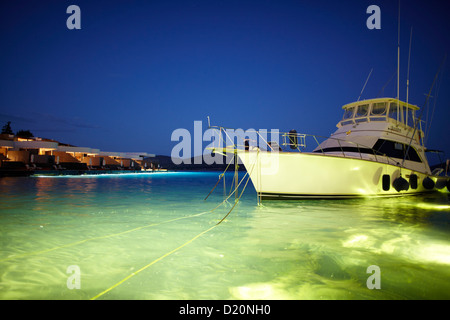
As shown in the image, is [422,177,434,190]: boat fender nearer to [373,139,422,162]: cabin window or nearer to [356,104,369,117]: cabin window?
[373,139,422,162]: cabin window

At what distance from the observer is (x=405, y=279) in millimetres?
3559

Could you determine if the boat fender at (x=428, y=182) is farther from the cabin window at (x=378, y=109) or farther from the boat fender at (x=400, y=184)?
the cabin window at (x=378, y=109)

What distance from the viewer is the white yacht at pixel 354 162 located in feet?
36.3

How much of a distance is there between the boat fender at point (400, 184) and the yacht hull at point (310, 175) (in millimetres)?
66

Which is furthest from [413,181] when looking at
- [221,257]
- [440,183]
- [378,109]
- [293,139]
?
[221,257]

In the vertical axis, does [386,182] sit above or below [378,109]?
below

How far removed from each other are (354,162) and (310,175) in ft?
7.22

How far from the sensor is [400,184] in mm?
13086

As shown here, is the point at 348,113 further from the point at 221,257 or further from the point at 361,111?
the point at 221,257

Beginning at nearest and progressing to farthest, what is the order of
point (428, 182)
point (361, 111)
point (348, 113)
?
point (428, 182) < point (361, 111) < point (348, 113)

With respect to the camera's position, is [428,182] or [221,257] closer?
[221,257]

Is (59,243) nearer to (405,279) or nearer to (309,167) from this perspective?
(405,279)

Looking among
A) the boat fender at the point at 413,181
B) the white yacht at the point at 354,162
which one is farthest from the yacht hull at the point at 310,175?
the boat fender at the point at 413,181
